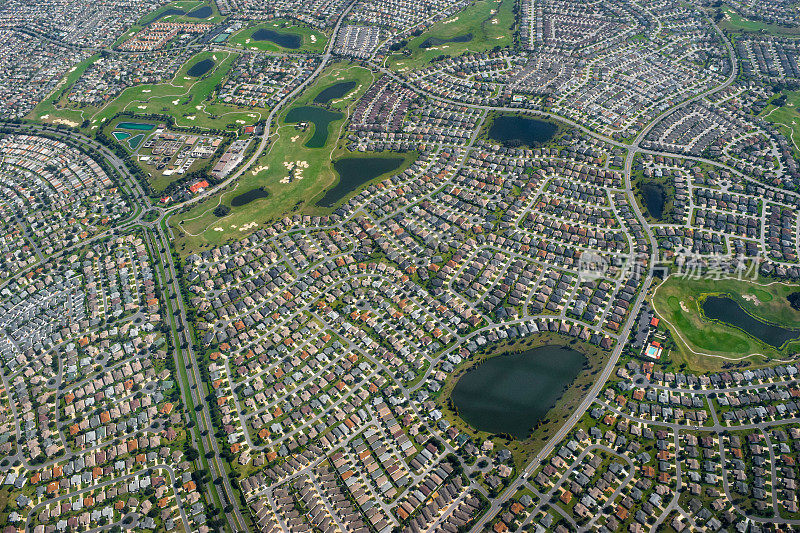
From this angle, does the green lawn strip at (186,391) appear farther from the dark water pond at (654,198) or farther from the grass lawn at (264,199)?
the dark water pond at (654,198)

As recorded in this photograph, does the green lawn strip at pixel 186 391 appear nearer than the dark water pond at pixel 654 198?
Yes

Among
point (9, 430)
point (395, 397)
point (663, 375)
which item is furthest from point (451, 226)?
point (9, 430)

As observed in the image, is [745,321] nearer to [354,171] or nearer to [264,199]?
[354,171]

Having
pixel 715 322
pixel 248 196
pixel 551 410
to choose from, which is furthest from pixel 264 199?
pixel 715 322

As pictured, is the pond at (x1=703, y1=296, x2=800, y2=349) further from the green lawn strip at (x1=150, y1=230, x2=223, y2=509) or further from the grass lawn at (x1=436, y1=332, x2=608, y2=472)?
the green lawn strip at (x1=150, y1=230, x2=223, y2=509)

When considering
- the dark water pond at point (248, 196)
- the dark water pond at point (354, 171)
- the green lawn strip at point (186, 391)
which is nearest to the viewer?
the green lawn strip at point (186, 391)

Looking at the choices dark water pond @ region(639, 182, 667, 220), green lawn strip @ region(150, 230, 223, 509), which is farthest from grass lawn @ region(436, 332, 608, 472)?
dark water pond @ region(639, 182, 667, 220)

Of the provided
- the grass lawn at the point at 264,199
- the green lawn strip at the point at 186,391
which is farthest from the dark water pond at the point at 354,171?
the green lawn strip at the point at 186,391
